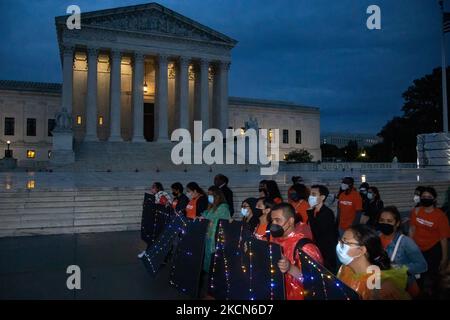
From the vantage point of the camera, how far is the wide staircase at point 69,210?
1197 centimetres

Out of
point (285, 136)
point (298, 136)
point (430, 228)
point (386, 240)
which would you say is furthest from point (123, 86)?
point (386, 240)

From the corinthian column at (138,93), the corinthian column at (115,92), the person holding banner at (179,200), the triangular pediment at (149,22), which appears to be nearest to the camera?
the person holding banner at (179,200)

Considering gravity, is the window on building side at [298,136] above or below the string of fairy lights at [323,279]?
above

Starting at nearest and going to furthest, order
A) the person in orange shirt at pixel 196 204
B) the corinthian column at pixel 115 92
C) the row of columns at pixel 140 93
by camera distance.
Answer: the person in orange shirt at pixel 196 204, the row of columns at pixel 140 93, the corinthian column at pixel 115 92

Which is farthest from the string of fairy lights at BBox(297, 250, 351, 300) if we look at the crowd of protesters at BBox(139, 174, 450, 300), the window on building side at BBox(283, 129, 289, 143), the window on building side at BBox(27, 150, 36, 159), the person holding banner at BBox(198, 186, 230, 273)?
the window on building side at BBox(283, 129, 289, 143)

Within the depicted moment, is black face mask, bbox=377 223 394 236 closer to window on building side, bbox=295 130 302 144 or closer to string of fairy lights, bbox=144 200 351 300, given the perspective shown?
string of fairy lights, bbox=144 200 351 300

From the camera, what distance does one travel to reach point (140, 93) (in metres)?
43.1

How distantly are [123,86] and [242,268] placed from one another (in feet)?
156

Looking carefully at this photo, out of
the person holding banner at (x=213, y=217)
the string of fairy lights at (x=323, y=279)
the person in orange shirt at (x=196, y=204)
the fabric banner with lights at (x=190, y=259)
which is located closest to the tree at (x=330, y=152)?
the person in orange shirt at (x=196, y=204)

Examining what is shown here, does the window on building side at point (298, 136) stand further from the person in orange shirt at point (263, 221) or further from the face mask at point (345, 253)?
the face mask at point (345, 253)

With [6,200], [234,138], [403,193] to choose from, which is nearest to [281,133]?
[234,138]

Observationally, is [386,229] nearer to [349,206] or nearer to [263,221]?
[263,221]

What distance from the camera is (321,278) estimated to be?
373 cm
